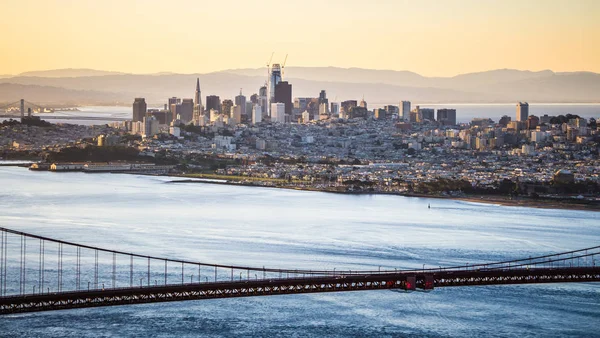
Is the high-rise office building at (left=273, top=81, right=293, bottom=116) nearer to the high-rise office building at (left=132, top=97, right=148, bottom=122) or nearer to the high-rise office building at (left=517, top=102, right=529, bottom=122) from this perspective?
the high-rise office building at (left=132, top=97, right=148, bottom=122)

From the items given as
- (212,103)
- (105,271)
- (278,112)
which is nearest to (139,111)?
(278,112)

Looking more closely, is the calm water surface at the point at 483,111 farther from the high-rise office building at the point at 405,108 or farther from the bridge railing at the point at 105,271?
the bridge railing at the point at 105,271

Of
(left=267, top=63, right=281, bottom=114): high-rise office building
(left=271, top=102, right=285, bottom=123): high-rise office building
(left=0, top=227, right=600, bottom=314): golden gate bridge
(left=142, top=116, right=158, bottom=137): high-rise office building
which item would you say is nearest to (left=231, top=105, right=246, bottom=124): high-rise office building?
(left=271, top=102, right=285, bottom=123): high-rise office building

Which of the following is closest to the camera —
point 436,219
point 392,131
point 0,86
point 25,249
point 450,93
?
point 25,249

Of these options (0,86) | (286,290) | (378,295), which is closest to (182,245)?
(378,295)

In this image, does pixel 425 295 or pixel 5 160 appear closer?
pixel 425 295

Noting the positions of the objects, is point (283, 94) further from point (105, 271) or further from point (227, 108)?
point (105, 271)

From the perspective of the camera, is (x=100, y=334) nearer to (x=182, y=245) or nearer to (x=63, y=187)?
(x=182, y=245)
